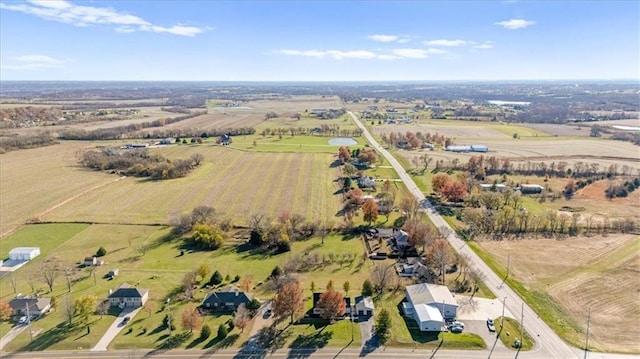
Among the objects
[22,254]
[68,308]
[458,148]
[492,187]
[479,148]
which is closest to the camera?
[68,308]

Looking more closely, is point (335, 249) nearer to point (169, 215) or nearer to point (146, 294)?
point (146, 294)

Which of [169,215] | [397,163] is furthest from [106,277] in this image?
[397,163]

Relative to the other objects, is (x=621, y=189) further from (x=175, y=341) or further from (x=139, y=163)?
(x=139, y=163)

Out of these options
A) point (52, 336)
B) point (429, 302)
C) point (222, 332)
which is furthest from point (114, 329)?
point (429, 302)

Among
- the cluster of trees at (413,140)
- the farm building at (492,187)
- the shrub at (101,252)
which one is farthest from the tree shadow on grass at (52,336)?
the cluster of trees at (413,140)

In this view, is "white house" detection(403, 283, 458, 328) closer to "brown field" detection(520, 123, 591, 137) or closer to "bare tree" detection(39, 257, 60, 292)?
"bare tree" detection(39, 257, 60, 292)

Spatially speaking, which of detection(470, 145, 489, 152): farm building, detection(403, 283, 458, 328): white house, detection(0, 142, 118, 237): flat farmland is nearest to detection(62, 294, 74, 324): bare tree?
detection(0, 142, 118, 237): flat farmland
